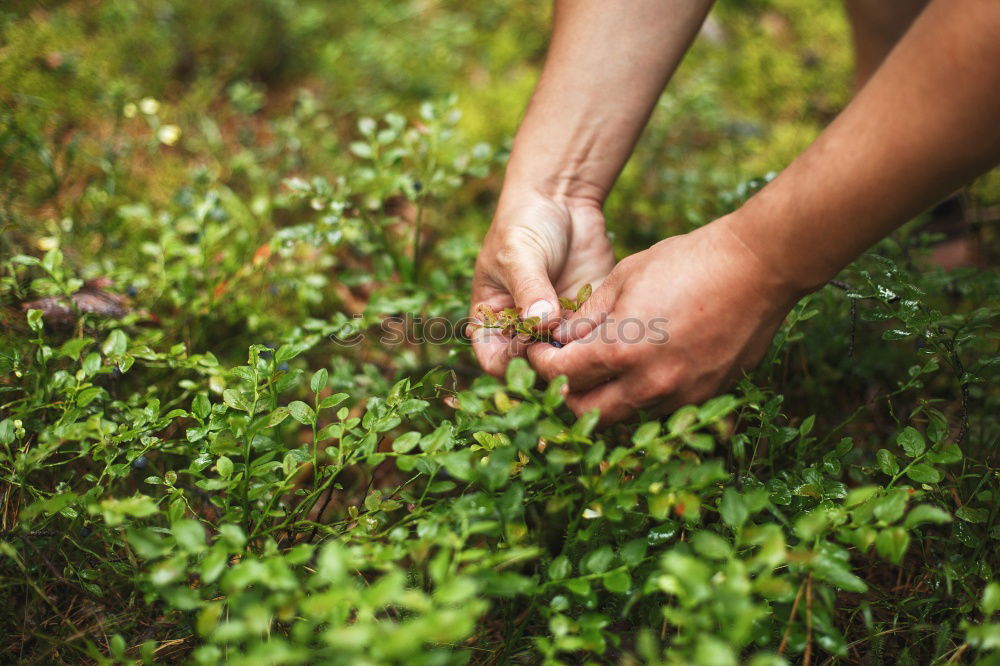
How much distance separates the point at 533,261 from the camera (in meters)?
1.59

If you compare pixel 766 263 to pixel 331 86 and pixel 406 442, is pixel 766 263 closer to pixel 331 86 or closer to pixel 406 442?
pixel 406 442

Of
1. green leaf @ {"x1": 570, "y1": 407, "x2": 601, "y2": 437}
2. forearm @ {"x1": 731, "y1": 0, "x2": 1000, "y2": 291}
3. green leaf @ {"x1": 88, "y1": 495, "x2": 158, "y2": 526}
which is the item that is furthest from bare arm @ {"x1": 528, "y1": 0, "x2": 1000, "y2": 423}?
green leaf @ {"x1": 88, "y1": 495, "x2": 158, "y2": 526}

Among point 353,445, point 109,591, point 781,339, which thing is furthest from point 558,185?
point 109,591

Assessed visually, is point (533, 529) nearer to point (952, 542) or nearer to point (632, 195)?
point (952, 542)

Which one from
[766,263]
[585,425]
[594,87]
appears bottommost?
[585,425]

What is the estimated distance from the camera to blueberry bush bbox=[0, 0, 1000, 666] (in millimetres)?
1077

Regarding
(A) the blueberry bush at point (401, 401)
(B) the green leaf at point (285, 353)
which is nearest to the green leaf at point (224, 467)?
(A) the blueberry bush at point (401, 401)

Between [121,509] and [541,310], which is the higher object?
[541,310]

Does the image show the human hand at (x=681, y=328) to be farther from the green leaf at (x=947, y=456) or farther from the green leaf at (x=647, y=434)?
the green leaf at (x=947, y=456)

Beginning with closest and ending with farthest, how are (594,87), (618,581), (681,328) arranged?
1. (618,581)
2. (681,328)
3. (594,87)

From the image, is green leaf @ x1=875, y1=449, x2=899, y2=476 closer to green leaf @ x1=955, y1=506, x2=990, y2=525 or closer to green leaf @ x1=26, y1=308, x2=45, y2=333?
green leaf @ x1=955, y1=506, x2=990, y2=525

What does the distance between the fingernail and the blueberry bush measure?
0.23 meters

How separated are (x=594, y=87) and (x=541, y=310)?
75 centimetres

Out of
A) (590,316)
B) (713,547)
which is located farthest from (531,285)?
(713,547)
